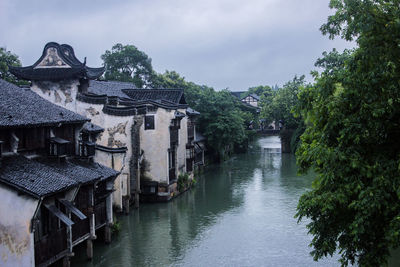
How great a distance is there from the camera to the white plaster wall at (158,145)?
35312 millimetres

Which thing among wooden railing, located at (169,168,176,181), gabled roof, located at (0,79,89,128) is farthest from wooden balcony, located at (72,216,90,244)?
wooden railing, located at (169,168,176,181)

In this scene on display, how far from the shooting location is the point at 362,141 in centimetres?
1302

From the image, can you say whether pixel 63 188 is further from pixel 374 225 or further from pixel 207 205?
pixel 207 205

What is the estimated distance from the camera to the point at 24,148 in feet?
62.6

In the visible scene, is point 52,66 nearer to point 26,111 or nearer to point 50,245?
point 26,111

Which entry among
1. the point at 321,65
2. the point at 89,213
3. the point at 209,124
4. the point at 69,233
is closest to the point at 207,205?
the point at 89,213

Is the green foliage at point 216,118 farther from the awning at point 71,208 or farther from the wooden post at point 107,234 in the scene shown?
the awning at point 71,208

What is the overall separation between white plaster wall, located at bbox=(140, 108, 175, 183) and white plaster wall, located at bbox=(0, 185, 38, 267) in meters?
19.9

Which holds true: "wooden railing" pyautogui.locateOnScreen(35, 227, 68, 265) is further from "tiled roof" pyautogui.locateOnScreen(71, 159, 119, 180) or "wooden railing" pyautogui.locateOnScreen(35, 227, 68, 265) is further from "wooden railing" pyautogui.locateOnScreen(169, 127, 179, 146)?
"wooden railing" pyautogui.locateOnScreen(169, 127, 179, 146)

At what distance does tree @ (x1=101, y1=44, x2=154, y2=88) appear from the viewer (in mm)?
68625

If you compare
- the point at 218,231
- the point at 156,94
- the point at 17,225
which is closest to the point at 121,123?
the point at 156,94

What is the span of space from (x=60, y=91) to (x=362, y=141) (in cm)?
2376

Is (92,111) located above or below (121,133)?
above

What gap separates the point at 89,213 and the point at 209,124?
1431 inches
